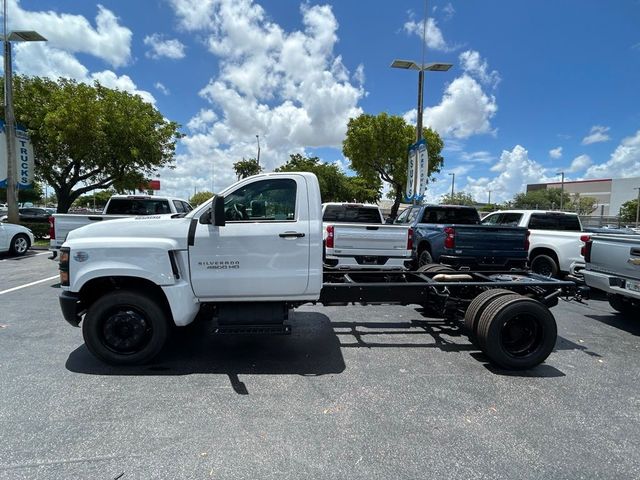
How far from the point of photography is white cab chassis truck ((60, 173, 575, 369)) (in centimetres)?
425

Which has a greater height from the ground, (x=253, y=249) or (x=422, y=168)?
(x=422, y=168)

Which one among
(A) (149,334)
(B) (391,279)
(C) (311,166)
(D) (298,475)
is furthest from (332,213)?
(C) (311,166)

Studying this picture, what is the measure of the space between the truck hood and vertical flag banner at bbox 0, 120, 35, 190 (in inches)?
579

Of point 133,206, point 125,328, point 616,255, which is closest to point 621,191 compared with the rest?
point 616,255

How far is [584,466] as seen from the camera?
287 cm

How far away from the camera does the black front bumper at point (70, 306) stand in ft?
13.9

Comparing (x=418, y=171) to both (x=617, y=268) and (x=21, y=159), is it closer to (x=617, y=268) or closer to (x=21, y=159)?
(x=617, y=268)

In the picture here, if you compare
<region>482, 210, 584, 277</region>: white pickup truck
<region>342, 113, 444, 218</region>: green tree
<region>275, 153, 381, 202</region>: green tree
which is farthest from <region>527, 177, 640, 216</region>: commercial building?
<region>482, 210, 584, 277</region>: white pickup truck

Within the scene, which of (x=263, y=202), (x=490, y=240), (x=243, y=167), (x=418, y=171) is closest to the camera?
(x=263, y=202)

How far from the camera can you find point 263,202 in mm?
4547

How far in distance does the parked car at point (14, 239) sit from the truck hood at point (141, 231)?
10.9m

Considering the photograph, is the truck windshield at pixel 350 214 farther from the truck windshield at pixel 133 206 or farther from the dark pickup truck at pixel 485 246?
the truck windshield at pixel 133 206

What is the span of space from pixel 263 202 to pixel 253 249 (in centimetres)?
57

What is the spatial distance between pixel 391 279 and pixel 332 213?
13.0 feet
